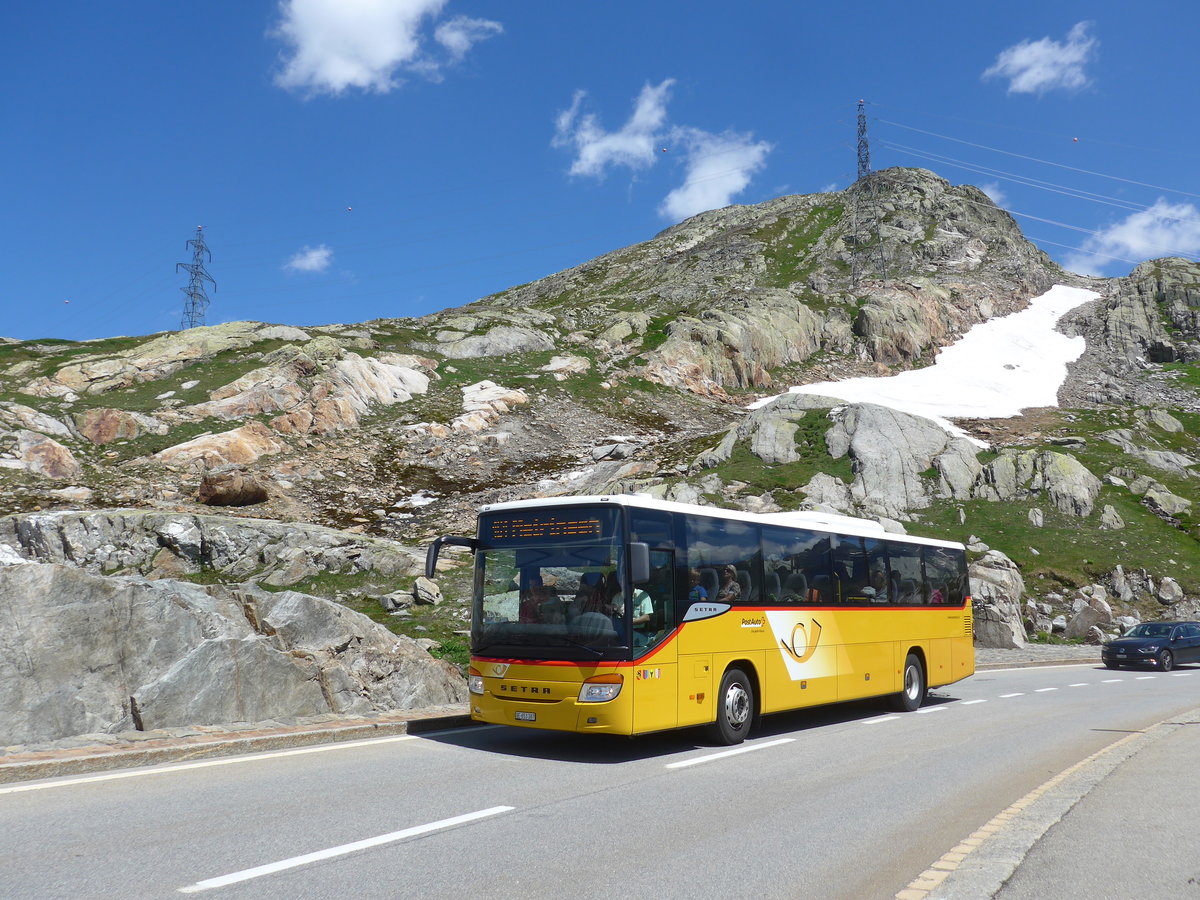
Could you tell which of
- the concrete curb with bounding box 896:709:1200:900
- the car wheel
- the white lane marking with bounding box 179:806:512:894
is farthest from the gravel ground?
the white lane marking with bounding box 179:806:512:894

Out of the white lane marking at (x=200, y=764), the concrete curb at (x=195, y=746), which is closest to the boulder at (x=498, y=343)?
the concrete curb at (x=195, y=746)

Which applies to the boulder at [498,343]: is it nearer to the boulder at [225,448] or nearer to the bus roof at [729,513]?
the boulder at [225,448]

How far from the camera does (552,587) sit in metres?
10.5

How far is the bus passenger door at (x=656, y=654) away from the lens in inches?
391

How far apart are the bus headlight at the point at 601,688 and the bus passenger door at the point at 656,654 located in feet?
0.63

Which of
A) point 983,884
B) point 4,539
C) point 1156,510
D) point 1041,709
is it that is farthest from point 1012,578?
point 4,539

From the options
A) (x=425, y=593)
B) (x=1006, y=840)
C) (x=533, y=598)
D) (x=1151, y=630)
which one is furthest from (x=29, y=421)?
(x=1151, y=630)

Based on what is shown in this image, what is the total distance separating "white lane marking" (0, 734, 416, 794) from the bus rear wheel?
4235mm

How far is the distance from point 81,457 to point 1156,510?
47.9 meters

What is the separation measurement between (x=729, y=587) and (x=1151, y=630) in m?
21.5

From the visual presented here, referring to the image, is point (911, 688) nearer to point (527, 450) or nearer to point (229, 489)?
point (229, 489)

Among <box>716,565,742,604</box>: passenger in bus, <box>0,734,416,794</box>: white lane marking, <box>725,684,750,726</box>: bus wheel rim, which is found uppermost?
<box>716,565,742,604</box>: passenger in bus

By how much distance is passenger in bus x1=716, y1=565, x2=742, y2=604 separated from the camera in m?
11.4

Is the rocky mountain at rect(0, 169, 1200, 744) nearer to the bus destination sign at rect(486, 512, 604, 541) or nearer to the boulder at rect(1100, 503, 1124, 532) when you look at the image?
the boulder at rect(1100, 503, 1124, 532)
